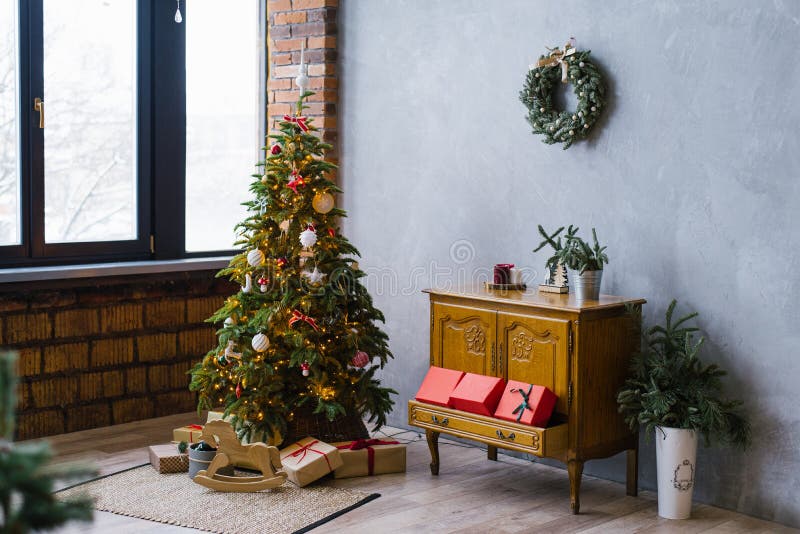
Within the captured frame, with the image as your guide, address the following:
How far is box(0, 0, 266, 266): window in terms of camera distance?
4.78m

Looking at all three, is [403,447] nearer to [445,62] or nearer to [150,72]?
[445,62]

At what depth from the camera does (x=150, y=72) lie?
17.2 ft

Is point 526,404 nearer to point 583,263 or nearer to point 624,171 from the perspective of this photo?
point 583,263

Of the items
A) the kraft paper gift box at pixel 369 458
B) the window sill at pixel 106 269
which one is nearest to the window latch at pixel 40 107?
the window sill at pixel 106 269

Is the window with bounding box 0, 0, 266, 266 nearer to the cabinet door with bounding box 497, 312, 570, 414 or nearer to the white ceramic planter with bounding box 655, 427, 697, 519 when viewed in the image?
the cabinet door with bounding box 497, 312, 570, 414

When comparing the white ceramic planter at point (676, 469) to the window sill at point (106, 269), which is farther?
the window sill at point (106, 269)

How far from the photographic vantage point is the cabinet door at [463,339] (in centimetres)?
409

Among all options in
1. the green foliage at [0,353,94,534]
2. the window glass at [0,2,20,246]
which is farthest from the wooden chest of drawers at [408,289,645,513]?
the green foliage at [0,353,94,534]

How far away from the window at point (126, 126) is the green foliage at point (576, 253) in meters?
2.27

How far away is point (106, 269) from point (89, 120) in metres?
0.81

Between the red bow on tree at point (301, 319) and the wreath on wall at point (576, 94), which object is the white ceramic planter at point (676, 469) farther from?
the red bow on tree at point (301, 319)

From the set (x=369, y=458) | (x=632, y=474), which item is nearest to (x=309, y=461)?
(x=369, y=458)

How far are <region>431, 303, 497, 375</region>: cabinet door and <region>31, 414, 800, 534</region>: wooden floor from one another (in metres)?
0.51

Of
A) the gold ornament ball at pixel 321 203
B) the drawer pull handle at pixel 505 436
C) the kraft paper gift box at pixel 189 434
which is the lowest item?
the kraft paper gift box at pixel 189 434
